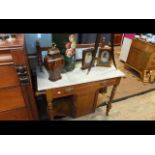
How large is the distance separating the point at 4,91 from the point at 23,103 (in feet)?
0.56

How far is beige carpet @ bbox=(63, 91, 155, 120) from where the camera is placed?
5.18 feet

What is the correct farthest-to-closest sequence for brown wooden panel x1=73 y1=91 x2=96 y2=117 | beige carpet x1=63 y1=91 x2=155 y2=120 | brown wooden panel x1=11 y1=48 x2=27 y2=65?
beige carpet x1=63 y1=91 x2=155 y2=120
brown wooden panel x1=73 y1=91 x2=96 y2=117
brown wooden panel x1=11 y1=48 x2=27 y2=65

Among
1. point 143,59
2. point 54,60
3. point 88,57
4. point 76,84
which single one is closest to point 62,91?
point 76,84

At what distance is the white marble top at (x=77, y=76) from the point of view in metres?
1.08

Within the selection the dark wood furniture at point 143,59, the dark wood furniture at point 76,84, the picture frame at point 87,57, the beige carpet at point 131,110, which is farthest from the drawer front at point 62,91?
the dark wood furniture at point 143,59

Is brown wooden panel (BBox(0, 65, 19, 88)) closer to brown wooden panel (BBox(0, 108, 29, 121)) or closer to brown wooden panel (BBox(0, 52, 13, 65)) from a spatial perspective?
brown wooden panel (BBox(0, 52, 13, 65))

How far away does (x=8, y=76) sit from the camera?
931mm

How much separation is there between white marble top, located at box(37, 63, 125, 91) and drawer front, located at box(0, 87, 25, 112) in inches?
6.1

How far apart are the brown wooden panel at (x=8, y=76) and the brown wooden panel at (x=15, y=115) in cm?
27

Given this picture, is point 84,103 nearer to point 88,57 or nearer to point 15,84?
point 88,57

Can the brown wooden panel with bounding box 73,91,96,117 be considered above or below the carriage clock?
below

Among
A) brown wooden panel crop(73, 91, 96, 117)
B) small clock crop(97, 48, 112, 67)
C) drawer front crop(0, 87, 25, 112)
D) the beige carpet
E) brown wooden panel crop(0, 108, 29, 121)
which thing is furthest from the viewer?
the beige carpet

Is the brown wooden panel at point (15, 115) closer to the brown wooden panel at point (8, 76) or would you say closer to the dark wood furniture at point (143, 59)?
the brown wooden panel at point (8, 76)

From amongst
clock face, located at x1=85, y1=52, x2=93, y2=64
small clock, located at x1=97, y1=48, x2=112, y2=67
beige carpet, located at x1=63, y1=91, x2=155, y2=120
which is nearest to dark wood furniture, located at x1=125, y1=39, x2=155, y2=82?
beige carpet, located at x1=63, y1=91, x2=155, y2=120
